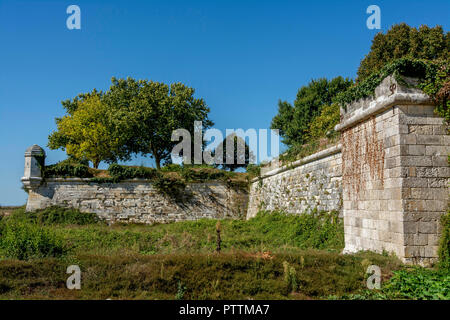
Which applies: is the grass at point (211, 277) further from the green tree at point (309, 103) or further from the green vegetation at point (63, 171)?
the green tree at point (309, 103)

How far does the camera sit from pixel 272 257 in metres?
6.98

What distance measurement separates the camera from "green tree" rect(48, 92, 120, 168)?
1142 inches

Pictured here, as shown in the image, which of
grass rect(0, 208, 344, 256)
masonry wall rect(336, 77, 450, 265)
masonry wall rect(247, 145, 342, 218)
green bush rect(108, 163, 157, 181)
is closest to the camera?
masonry wall rect(336, 77, 450, 265)

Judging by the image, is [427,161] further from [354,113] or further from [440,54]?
[440,54]

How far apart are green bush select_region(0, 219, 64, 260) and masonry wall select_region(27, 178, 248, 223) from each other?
11847 mm

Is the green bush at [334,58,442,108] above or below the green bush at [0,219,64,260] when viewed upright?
above

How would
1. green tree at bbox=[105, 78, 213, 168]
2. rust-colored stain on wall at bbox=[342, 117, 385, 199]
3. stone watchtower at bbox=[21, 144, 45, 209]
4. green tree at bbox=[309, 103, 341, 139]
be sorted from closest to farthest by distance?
rust-colored stain on wall at bbox=[342, 117, 385, 199]
green tree at bbox=[309, 103, 341, 139]
stone watchtower at bbox=[21, 144, 45, 209]
green tree at bbox=[105, 78, 213, 168]

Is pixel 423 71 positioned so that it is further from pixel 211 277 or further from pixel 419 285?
pixel 211 277

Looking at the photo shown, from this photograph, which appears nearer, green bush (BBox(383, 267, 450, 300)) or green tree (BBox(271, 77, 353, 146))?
green bush (BBox(383, 267, 450, 300))

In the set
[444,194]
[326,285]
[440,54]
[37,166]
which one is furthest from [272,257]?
[440,54]

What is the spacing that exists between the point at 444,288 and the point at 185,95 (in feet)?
86.1

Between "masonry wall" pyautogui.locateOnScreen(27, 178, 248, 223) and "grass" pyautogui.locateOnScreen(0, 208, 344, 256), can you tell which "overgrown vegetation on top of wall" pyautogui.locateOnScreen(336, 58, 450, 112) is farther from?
"masonry wall" pyautogui.locateOnScreen(27, 178, 248, 223)

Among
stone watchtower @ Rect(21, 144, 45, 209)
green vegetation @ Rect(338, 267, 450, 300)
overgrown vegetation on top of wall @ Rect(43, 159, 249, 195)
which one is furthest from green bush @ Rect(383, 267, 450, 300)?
stone watchtower @ Rect(21, 144, 45, 209)
